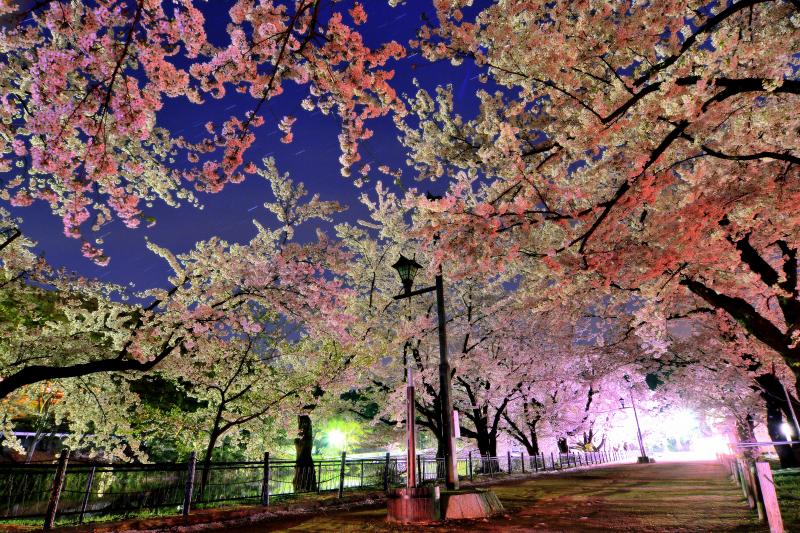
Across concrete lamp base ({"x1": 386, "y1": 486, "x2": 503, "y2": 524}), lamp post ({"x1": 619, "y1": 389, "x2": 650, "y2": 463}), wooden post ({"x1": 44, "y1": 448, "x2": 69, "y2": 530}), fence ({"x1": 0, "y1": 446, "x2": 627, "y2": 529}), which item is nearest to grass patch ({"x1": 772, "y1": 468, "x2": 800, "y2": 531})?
concrete lamp base ({"x1": 386, "y1": 486, "x2": 503, "y2": 524})

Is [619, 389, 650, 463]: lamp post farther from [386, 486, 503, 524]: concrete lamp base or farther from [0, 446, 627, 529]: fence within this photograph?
[386, 486, 503, 524]: concrete lamp base

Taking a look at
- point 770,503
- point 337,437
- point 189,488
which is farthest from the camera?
point 337,437

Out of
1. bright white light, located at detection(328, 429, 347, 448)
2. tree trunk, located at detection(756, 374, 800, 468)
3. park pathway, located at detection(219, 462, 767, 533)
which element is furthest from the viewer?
bright white light, located at detection(328, 429, 347, 448)

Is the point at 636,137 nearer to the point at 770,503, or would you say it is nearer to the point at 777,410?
the point at 770,503

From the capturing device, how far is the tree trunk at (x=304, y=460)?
51.8ft

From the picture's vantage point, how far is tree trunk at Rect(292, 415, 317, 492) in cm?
1580

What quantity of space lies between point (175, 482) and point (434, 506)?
395 inches

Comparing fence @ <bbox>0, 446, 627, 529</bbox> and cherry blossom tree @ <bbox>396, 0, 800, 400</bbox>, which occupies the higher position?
cherry blossom tree @ <bbox>396, 0, 800, 400</bbox>

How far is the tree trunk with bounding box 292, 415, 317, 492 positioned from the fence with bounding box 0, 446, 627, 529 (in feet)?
0.14

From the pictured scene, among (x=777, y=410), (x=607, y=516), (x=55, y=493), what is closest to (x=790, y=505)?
(x=607, y=516)

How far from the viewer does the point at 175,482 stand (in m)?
13.5

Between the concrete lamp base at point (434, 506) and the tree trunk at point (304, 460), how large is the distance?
724cm

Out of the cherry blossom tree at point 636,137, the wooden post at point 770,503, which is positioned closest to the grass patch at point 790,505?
the wooden post at point 770,503

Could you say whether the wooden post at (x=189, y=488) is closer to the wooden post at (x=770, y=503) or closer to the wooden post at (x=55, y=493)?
the wooden post at (x=55, y=493)
